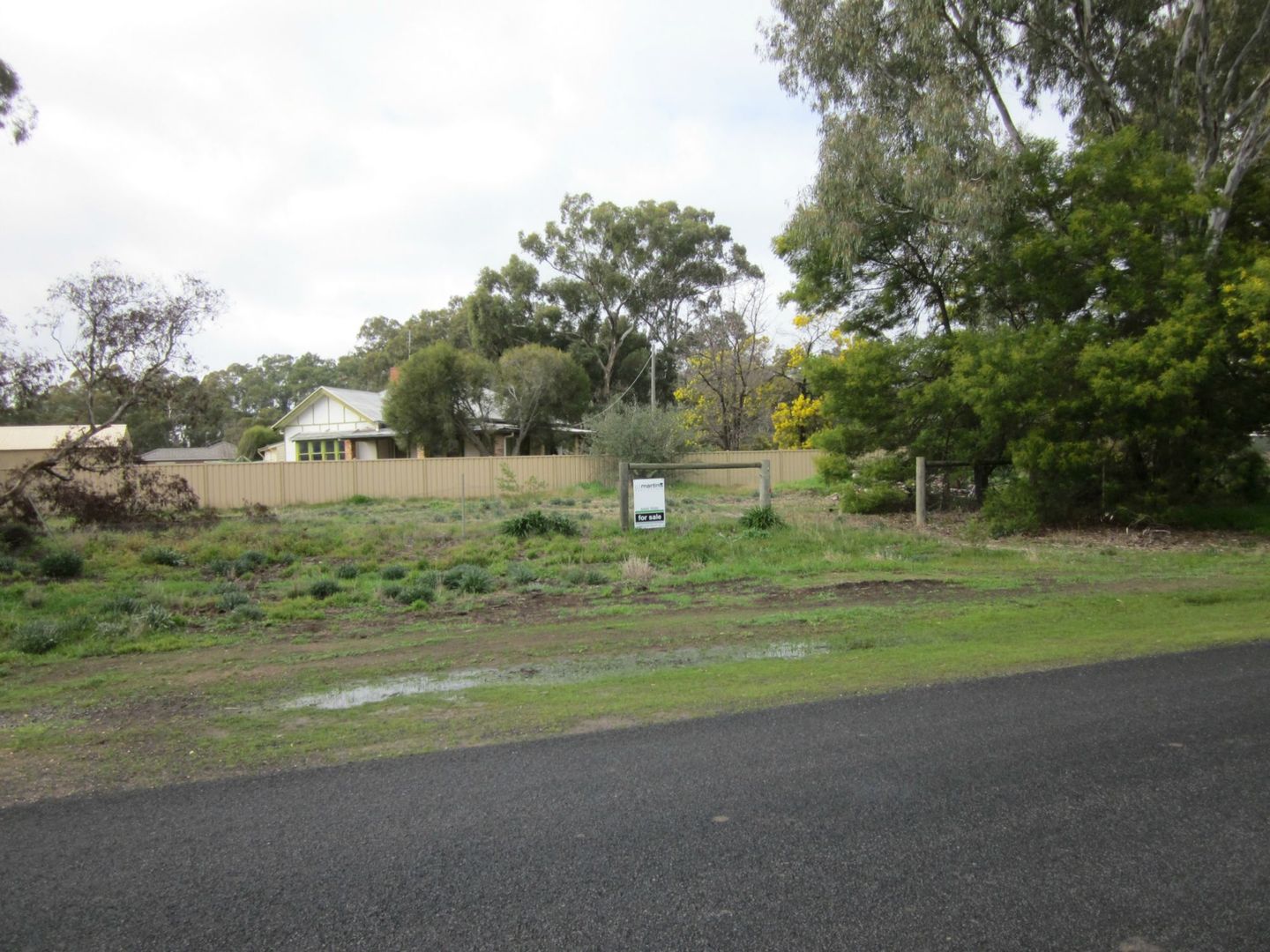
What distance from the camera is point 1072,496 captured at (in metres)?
19.1

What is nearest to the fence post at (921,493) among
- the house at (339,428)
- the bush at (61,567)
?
the bush at (61,567)

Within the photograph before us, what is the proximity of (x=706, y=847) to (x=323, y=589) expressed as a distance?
936cm

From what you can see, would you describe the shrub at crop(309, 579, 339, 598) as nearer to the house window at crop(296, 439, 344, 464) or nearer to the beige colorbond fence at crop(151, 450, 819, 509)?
the beige colorbond fence at crop(151, 450, 819, 509)

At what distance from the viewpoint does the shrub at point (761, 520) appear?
56.2 feet

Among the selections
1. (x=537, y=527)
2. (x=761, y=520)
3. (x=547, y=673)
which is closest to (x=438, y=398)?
(x=537, y=527)

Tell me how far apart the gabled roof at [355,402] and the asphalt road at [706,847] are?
46868 mm

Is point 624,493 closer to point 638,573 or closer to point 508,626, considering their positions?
point 638,573

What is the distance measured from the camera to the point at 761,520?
1720 cm

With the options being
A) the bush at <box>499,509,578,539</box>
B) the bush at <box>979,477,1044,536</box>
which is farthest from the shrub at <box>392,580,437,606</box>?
the bush at <box>979,477,1044,536</box>

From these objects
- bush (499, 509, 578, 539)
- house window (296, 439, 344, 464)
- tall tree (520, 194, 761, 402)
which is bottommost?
bush (499, 509, 578, 539)

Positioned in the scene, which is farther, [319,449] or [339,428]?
[319,449]

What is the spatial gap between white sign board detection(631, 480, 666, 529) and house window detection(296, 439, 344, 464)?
A: 128 ft

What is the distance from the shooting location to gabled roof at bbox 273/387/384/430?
5091cm

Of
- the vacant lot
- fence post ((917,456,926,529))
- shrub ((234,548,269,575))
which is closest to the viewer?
the vacant lot
